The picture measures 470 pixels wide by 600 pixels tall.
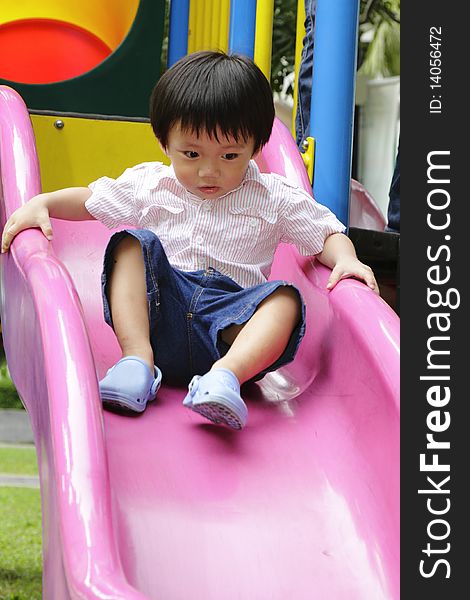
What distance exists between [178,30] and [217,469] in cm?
210

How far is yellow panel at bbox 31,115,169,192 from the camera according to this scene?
2.62m

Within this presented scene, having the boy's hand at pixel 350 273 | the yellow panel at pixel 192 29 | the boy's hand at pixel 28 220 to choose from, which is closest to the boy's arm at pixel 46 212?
the boy's hand at pixel 28 220

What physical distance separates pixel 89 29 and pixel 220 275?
1.81m

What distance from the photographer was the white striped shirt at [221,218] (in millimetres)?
1971

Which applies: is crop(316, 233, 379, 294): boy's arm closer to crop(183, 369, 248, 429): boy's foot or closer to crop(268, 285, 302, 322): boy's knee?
crop(268, 285, 302, 322): boy's knee

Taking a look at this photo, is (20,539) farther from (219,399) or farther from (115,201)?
(219,399)

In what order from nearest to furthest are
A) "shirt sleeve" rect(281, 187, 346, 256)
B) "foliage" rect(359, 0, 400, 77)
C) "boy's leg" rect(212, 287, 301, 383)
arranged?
1. "boy's leg" rect(212, 287, 301, 383)
2. "shirt sleeve" rect(281, 187, 346, 256)
3. "foliage" rect(359, 0, 400, 77)

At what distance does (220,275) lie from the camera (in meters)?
1.92

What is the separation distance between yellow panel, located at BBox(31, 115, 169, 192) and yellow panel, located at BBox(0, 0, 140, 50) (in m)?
0.85

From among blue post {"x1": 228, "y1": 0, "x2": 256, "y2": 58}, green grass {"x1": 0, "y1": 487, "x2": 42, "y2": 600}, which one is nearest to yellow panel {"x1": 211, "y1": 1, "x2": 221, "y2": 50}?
blue post {"x1": 228, "y1": 0, "x2": 256, "y2": 58}

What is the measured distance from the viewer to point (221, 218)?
6.52 ft

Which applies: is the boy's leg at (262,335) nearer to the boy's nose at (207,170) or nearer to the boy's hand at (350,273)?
the boy's hand at (350,273)

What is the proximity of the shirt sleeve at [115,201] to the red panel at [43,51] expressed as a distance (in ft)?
4.63

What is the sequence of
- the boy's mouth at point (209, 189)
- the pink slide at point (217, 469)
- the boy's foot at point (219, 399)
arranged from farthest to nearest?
the boy's mouth at point (209, 189)
the boy's foot at point (219, 399)
the pink slide at point (217, 469)
